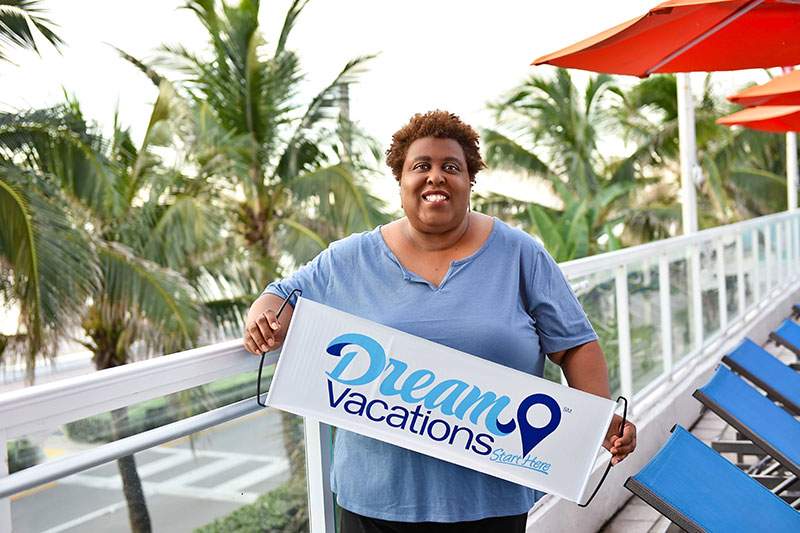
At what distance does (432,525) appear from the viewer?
98.0 inches

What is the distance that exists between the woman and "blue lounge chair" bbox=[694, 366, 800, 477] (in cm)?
248

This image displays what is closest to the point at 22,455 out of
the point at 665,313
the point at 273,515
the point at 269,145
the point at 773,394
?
the point at 273,515

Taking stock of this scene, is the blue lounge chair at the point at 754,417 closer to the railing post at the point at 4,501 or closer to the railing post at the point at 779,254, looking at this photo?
the railing post at the point at 4,501

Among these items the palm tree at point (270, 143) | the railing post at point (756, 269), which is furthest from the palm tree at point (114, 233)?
the railing post at point (756, 269)

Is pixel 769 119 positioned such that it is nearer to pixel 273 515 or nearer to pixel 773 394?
pixel 773 394

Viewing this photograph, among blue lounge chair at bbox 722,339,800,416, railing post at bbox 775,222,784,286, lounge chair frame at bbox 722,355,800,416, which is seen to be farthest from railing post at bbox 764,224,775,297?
lounge chair frame at bbox 722,355,800,416

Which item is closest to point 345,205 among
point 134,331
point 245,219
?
point 245,219

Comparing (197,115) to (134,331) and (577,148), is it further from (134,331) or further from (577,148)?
(577,148)

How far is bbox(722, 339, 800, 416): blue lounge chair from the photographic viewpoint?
5.92m

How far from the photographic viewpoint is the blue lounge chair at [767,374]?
19.4ft

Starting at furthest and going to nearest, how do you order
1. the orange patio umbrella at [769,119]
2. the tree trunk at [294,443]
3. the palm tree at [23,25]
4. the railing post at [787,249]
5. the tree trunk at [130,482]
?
the railing post at [787,249] < the palm tree at [23,25] < the orange patio umbrella at [769,119] < the tree trunk at [294,443] < the tree trunk at [130,482]

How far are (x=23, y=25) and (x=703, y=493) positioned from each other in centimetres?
984

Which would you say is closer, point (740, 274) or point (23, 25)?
point (740, 274)

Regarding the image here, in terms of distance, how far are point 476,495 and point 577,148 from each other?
26.1 m
